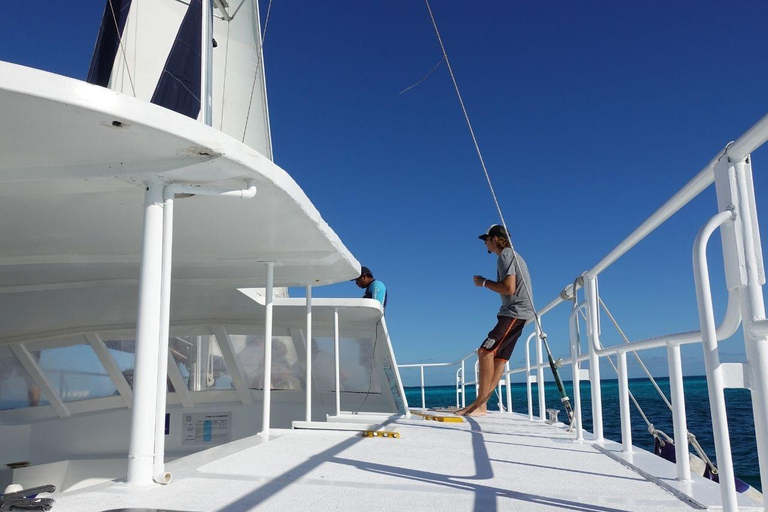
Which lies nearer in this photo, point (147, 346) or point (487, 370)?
point (147, 346)

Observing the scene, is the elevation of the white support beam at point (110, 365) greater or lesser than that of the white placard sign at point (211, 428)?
greater

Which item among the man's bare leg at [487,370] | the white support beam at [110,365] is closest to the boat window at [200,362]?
the white support beam at [110,365]

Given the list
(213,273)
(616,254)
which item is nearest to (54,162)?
(616,254)

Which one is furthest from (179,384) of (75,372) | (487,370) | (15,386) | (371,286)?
(487,370)

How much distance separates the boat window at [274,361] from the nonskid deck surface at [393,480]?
396 cm

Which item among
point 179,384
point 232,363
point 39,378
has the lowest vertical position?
point 179,384

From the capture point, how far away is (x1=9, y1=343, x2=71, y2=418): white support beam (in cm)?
694

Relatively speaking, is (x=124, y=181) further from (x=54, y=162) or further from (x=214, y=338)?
(x=214, y=338)

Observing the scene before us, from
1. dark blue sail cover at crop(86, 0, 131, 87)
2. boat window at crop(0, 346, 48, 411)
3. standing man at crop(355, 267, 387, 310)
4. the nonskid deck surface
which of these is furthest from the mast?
the nonskid deck surface

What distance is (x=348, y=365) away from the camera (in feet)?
26.0

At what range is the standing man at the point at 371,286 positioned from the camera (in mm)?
6977

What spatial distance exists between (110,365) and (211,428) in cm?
159

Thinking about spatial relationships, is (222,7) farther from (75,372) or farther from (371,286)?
(75,372)

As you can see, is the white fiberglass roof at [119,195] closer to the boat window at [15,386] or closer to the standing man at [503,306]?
the standing man at [503,306]
